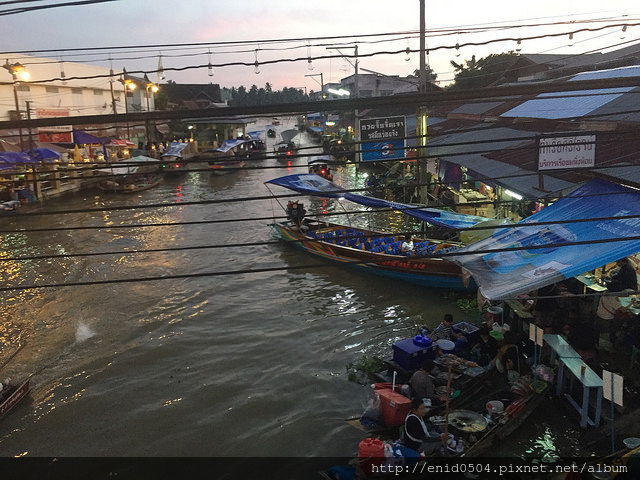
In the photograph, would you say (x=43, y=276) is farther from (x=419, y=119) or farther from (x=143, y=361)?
(x=419, y=119)

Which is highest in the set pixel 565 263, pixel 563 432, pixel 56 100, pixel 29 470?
pixel 56 100

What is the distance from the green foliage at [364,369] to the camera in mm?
Result: 10359

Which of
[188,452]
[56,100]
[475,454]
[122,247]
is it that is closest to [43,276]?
[122,247]

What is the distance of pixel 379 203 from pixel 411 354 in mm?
7301

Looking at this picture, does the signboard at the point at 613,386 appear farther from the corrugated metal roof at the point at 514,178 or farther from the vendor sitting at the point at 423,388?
the corrugated metal roof at the point at 514,178

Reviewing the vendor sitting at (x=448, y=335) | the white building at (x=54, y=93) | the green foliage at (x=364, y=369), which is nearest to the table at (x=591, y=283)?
the vendor sitting at (x=448, y=335)

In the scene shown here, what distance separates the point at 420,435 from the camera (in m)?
7.38

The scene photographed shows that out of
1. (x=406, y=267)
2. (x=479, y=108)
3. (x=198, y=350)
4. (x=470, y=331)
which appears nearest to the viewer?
(x=470, y=331)

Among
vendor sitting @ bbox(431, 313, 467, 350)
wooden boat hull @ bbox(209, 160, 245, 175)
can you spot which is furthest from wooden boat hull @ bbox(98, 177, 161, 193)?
vendor sitting @ bbox(431, 313, 467, 350)

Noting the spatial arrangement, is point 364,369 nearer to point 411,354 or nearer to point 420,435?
point 411,354

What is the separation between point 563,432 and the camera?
776 centimetres

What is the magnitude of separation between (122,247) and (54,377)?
11441 millimetres

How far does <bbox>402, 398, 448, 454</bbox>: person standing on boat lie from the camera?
23.5ft

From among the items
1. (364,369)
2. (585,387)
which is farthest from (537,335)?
(364,369)
